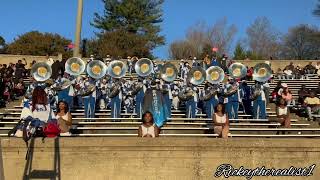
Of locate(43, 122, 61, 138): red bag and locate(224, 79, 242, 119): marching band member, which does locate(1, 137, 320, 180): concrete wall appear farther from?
locate(224, 79, 242, 119): marching band member

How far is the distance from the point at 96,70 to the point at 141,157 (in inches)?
254

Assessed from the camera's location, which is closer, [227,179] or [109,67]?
[227,179]

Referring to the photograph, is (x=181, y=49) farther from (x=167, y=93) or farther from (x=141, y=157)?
(x=141, y=157)

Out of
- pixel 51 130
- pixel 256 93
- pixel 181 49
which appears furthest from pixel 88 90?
pixel 181 49

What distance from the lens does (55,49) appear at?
164ft

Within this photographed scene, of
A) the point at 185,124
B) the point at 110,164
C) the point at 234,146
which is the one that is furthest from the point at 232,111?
the point at 110,164

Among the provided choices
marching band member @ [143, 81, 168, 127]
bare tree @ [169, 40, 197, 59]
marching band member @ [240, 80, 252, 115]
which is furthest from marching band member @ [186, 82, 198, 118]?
bare tree @ [169, 40, 197, 59]

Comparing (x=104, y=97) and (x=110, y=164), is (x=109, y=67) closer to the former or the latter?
(x=104, y=97)

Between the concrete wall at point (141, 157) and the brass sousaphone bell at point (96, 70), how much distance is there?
6.02 metres

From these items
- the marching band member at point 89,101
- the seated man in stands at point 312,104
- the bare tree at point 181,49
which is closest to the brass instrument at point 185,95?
the marching band member at point 89,101

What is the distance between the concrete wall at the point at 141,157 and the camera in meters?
11.5

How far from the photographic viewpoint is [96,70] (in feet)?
58.1

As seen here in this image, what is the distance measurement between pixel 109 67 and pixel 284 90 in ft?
18.3

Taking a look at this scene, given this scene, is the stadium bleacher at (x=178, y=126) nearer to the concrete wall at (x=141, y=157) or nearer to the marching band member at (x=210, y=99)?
the marching band member at (x=210, y=99)
